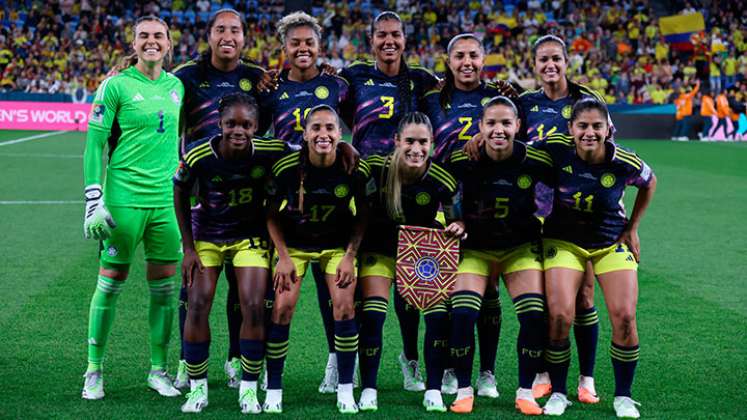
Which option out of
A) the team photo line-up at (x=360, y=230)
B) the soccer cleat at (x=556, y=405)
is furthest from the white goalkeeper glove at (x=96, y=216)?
the soccer cleat at (x=556, y=405)

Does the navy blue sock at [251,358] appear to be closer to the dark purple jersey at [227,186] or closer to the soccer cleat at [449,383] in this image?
the dark purple jersey at [227,186]

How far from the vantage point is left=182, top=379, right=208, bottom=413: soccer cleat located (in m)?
4.85

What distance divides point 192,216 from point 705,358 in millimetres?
3405

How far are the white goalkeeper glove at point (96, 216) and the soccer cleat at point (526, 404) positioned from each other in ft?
7.85

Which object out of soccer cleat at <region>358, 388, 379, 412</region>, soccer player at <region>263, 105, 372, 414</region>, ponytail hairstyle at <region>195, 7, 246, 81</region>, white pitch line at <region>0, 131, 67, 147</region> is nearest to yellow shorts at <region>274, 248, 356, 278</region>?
soccer player at <region>263, 105, 372, 414</region>

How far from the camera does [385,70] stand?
5812mm

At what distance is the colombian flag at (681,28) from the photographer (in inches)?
1296

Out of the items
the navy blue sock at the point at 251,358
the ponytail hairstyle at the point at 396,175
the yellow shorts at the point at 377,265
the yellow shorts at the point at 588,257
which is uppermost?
the ponytail hairstyle at the point at 396,175

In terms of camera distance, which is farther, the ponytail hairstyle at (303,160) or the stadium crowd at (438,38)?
the stadium crowd at (438,38)

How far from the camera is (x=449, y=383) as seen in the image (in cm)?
538

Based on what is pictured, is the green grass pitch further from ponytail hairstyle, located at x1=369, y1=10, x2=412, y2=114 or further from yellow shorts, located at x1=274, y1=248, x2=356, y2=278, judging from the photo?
ponytail hairstyle, located at x1=369, y1=10, x2=412, y2=114

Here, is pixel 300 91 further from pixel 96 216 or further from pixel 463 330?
pixel 463 330

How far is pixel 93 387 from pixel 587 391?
2.76 meters

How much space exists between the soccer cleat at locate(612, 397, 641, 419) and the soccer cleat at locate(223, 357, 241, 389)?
2154mm
